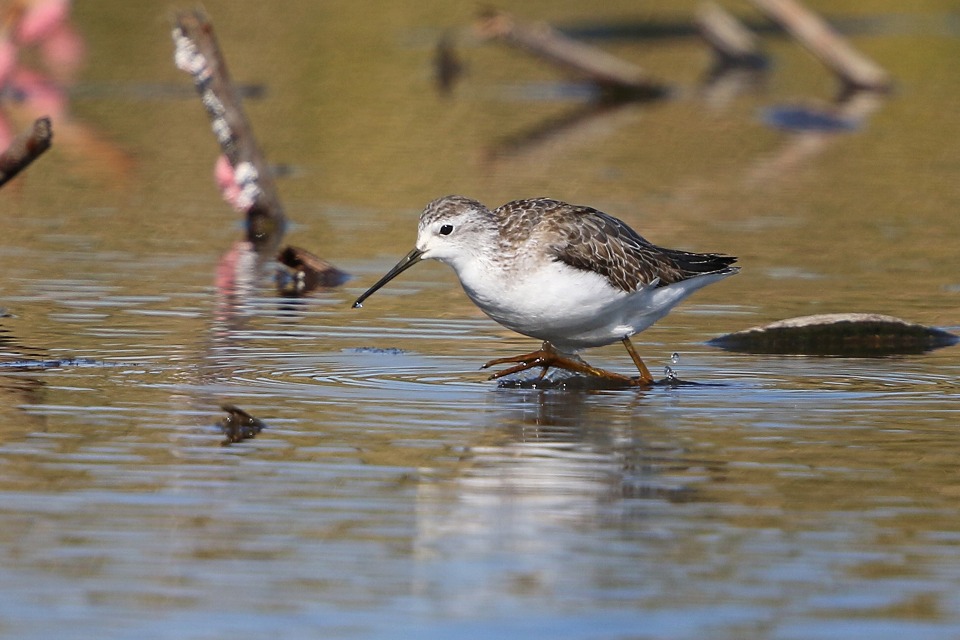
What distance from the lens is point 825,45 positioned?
27922 millimetres

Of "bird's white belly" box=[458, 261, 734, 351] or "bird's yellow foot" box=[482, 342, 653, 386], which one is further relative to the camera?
"bird's yellow foot" box=[482, 342, 653, 386]

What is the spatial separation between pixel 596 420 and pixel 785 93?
825 inches

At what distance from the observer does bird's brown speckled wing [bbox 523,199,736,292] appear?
10477mm

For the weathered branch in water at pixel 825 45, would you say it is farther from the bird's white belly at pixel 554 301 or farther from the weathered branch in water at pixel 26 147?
the bird's white belly at pixel 554 301

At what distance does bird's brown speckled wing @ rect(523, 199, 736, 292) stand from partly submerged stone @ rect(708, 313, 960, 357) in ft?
2.10

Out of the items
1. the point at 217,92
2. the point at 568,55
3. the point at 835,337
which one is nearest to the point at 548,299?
the point at 835,337

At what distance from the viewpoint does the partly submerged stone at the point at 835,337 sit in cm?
1175

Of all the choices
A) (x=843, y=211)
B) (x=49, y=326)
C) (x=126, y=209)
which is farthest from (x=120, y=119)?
Answer: (x=49, y=326)

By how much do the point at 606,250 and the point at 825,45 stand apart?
59.8 feet

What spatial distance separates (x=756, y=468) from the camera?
8312 mm

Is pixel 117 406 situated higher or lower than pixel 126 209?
lower

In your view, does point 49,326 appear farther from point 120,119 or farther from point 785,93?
point 785,93

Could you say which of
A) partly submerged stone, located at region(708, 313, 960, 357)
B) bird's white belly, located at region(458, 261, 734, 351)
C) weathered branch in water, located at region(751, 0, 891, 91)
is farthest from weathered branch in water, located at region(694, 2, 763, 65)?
bird's white belly, located at region(458, 261, 734, 351)

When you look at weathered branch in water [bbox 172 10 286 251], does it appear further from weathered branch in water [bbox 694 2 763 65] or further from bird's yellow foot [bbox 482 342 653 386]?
weathered branch in water [bbox 694 2 763 65]
